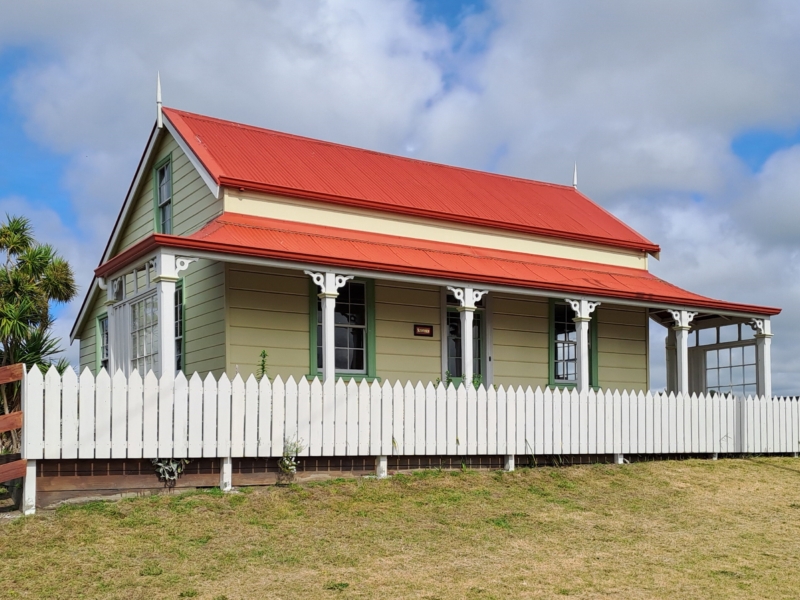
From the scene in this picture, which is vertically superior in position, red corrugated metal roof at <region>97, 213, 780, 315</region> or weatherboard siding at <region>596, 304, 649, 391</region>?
red corrugated metal roof at <region>97, 213, 780, 315</region>

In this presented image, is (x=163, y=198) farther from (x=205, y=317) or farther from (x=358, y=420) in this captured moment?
(x=358, y=420)

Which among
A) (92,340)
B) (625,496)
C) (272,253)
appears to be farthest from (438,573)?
(92,340)

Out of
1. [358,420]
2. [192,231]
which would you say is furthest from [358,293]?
[358,420]

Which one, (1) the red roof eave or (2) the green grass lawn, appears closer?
(2) the green grass lawn

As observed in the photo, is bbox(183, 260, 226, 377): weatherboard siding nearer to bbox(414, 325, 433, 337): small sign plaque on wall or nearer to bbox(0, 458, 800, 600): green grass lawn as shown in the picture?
bbox(414, 325, 433, 337): small sign plaque on wall

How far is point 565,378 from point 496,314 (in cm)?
230

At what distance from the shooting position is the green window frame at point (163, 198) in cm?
1964

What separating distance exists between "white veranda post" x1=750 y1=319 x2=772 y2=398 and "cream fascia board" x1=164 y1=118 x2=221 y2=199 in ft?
38.7

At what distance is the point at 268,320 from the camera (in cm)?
1659

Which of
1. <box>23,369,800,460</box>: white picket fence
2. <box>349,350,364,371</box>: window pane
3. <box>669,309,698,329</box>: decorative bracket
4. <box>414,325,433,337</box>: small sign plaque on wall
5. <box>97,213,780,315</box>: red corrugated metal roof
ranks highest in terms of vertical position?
<box>97,213,780,315</box>: red corrugated metal roof

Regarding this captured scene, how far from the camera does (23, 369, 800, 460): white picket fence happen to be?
11.8 meters

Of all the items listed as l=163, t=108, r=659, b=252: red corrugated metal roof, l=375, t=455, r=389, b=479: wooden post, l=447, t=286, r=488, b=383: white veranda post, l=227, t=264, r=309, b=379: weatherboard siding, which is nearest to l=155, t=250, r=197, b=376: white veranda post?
l=227, t=264, r=309, b=379: weatherboard siding

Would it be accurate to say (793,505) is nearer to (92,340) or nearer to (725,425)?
(725,425)

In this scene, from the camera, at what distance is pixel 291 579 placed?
9398 millimetres
